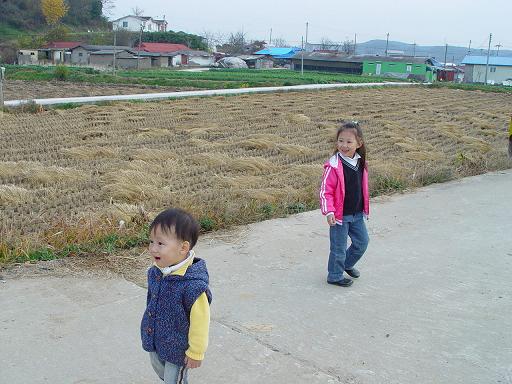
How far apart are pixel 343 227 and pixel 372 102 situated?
2026 centimetres

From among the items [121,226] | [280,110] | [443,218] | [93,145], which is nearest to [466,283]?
[443,218]

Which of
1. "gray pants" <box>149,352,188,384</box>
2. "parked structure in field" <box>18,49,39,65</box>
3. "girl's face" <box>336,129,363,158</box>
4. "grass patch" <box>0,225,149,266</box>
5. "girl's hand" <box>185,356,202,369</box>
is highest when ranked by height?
"parked structure in field" <box>18,49,39,65</box>

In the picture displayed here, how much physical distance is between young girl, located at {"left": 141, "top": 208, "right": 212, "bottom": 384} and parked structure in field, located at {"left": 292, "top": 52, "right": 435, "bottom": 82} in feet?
214

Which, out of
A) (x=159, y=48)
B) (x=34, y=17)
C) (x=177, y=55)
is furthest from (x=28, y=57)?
(x=34, y=17)

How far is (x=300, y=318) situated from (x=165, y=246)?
1.62 metres

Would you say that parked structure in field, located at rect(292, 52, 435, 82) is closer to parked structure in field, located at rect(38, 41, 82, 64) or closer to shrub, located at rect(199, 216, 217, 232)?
parked structure in field, located at rect(38, 41, 82, 64)

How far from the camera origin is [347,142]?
426 centimetres

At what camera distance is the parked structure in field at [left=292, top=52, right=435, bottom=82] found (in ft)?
221

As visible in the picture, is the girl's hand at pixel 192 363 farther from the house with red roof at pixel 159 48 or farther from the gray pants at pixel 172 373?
the house with red roof at pixel 159 48

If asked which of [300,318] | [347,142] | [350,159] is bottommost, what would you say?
[300,318]

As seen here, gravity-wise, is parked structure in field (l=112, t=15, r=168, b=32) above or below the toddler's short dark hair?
above

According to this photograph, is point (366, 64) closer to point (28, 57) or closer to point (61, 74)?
point (28, 57)

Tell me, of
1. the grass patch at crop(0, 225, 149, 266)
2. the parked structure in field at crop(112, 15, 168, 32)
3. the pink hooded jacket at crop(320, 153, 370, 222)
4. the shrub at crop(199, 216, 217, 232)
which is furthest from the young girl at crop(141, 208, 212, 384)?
the parked structure in field at crop(112, 15, 168, 32)

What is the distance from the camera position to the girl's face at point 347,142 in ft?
13.9
